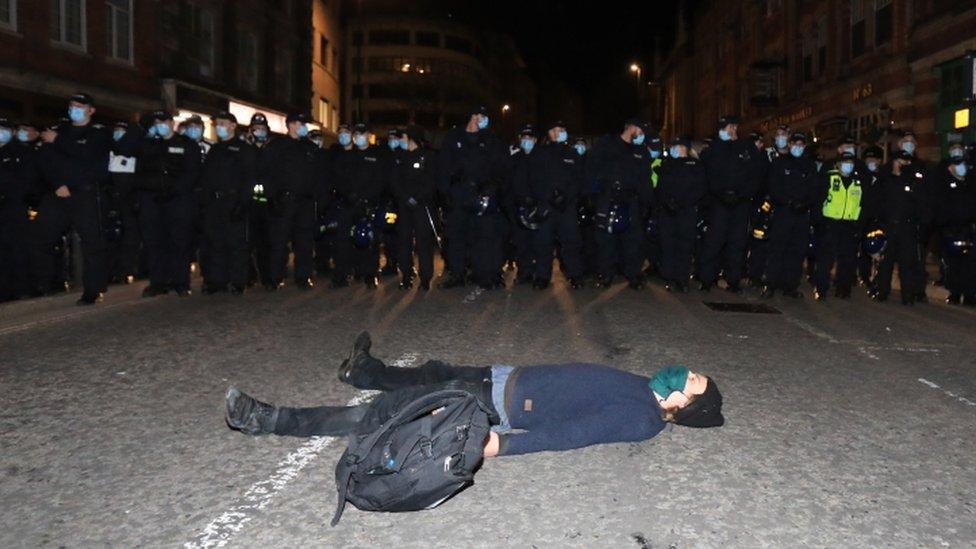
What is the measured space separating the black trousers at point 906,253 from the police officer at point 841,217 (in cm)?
46

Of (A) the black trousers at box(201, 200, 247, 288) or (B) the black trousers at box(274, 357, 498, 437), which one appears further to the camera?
(A) the black trousers at box(201, 200, 247, 288)

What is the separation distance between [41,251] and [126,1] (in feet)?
47.4

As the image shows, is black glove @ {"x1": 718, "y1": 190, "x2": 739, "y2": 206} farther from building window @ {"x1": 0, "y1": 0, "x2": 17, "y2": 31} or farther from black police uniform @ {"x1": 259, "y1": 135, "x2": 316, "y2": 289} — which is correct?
building window @ {"x1": 0, "y1": 0, "x2": 17, "y2": 31}

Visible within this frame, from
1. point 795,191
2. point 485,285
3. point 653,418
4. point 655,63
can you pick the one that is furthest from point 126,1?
point 655,63

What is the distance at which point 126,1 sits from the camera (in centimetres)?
2283

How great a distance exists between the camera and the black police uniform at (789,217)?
39.8 feet

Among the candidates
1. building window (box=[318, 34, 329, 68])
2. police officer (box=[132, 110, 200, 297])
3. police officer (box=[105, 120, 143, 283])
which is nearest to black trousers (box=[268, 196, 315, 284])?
police officer (box=[132, 110, 200, 297])

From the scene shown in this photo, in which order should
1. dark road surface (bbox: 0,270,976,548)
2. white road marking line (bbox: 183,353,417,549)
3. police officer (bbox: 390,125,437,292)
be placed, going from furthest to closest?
police officer (bbox: 390,125,437,292) < dark road surface (bbox: 0,270,976,548) < white road marking line (bbox: 183,353,417,549)

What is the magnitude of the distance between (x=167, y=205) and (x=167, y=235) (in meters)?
0.40

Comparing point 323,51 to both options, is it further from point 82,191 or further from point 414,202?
point 82,191

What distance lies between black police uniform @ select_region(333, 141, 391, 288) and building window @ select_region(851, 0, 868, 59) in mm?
18897

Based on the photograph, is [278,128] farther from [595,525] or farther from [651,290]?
[595,525]

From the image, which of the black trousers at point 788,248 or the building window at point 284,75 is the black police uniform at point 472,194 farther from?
the building window at point 284,75

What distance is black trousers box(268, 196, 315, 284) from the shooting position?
39.3 feet
